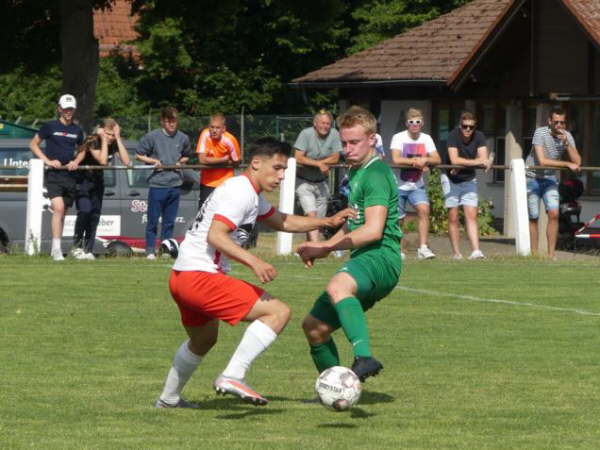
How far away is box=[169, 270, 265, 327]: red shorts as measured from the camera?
895 centimetres

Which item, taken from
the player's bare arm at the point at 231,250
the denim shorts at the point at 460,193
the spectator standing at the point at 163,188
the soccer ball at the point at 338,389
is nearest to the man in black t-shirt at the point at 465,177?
the denim shorts at the point at 460,193

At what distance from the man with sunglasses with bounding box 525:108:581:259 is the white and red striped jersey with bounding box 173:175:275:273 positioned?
38.8ft

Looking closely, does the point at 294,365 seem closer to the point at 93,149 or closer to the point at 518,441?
the point at 518,441

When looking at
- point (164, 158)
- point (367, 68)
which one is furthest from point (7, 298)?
point (367, 68)

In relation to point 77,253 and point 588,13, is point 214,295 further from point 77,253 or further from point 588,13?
point 588,13

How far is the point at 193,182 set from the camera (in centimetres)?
2291

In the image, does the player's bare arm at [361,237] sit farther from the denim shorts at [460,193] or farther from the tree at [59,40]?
the tree at [59,40]

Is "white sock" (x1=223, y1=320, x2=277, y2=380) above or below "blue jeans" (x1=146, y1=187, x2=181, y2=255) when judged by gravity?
below

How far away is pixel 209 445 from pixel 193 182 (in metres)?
15.0

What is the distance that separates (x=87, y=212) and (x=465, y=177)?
481 centimetres

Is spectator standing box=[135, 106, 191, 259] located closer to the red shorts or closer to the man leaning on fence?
the man leaning on fence

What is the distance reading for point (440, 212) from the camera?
3080cm

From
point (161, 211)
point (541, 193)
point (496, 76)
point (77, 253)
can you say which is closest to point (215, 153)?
point (161, 211)

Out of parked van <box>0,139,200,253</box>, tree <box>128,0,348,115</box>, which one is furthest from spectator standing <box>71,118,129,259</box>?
tree <box>128,0,348,115</box>
